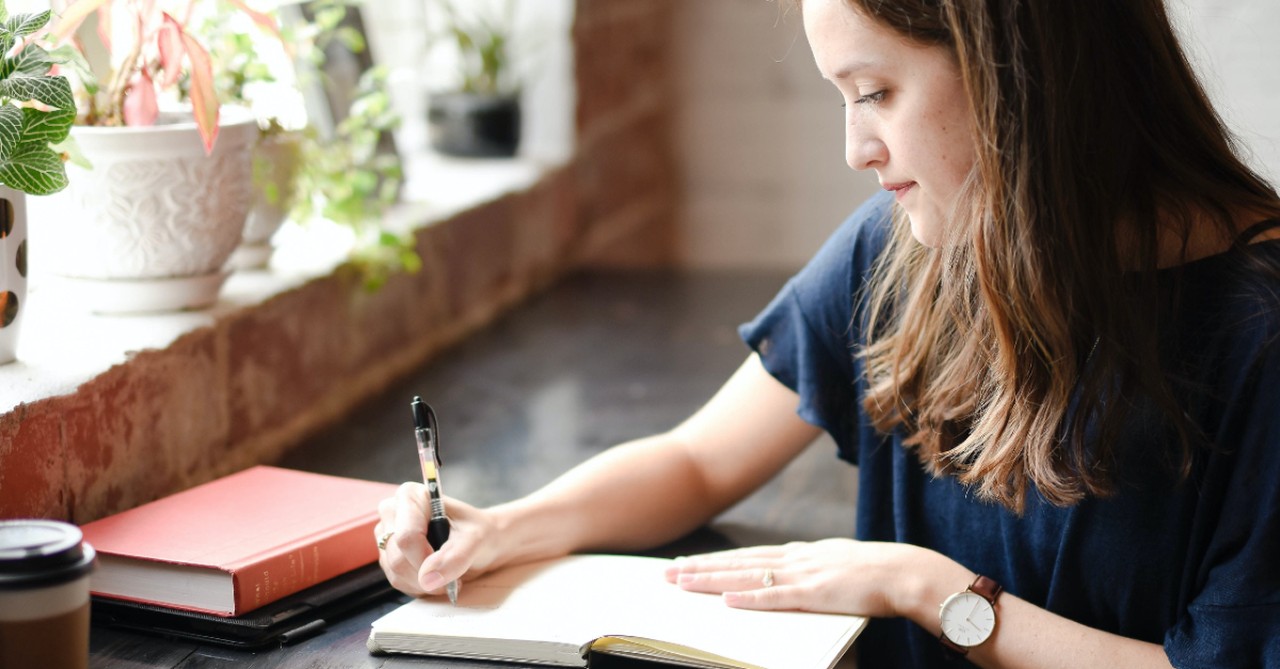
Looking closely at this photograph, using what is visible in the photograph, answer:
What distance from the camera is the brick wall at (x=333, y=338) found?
1129 millimetres

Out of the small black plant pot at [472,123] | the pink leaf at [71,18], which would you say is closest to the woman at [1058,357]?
the pink leaf at [71,18]

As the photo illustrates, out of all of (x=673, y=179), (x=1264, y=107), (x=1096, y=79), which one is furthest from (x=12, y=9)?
(x=673, y=179)

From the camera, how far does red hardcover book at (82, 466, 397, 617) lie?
1000 millimetres

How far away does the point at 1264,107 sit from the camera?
189cm

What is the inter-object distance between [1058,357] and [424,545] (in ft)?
1.70

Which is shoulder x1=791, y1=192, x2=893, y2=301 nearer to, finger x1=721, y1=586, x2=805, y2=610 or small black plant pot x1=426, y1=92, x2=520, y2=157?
finger x1=721, y1=586, x2=805, y2=610

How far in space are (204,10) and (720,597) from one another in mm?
877

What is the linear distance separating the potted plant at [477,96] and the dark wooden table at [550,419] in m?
0.34

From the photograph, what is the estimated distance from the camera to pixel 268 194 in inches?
62.6

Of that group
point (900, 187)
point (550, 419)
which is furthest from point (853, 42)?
point (550, 419)

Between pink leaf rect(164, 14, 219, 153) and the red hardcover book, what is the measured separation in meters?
0.33

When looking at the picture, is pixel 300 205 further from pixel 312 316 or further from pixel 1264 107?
pixel 1264 107

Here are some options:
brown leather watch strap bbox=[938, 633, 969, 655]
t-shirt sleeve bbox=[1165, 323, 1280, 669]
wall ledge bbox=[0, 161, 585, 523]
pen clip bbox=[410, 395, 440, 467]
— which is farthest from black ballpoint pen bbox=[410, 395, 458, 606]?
t-shirt sleeve bbox=[1165, 323, 1280, 669]

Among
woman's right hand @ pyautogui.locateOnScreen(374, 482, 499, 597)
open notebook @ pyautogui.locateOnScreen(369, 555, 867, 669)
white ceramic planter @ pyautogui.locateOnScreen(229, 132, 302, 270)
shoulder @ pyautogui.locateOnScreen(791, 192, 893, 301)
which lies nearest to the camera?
open notebook @ pyautogui.locateOnScreen(369, 555, 867, 669)
